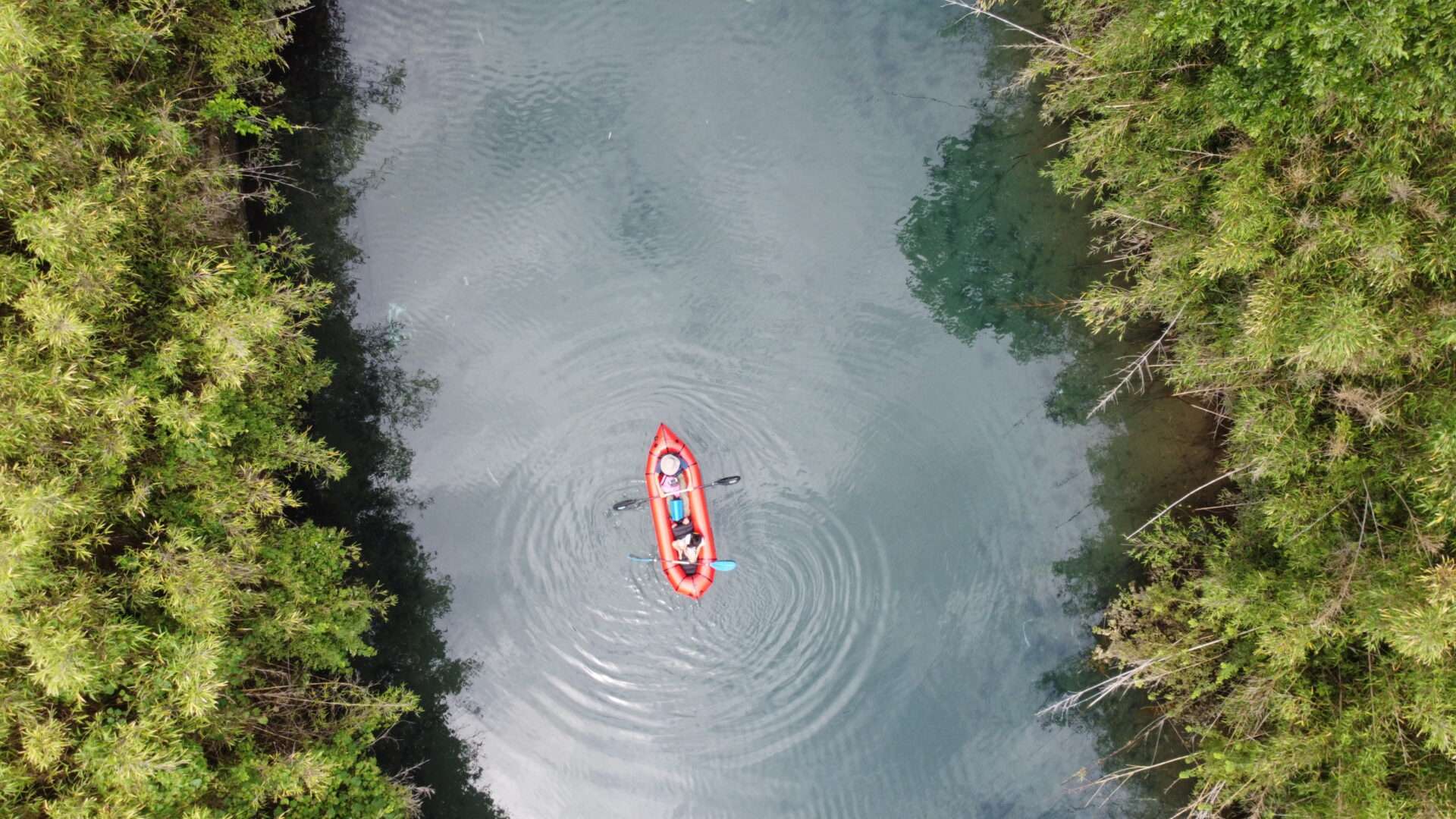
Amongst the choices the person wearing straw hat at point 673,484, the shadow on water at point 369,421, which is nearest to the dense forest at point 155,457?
the shadow on water at point 369,421

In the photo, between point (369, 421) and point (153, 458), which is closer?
point (153, 458)

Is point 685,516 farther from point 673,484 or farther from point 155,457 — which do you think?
point 155,457

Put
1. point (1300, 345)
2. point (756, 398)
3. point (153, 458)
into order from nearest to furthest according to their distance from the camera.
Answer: point (1300, 345) < point (153, 458) < point (756, 398)

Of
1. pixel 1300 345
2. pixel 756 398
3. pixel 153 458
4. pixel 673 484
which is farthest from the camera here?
pixel 756 398

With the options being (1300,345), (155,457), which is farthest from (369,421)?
(1300,345)

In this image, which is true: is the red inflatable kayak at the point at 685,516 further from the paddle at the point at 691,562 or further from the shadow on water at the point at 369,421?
the shadow on water at the point at 369,421

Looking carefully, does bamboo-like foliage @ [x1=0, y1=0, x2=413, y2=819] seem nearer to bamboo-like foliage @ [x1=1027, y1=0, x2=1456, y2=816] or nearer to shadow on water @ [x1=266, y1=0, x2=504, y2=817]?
shadow on water @ [x1=266, y1=0, x2=504, y2=817]
